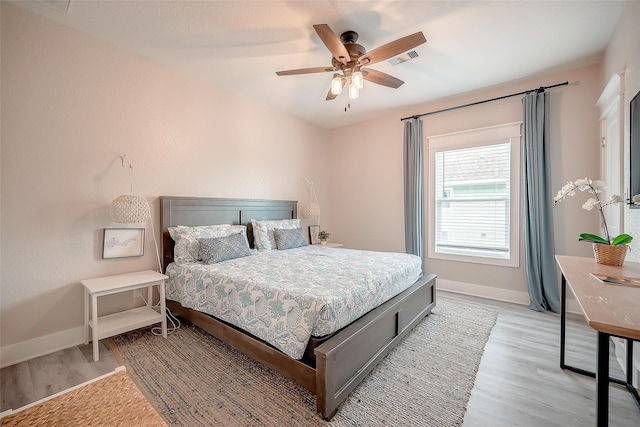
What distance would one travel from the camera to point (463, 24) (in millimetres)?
2342

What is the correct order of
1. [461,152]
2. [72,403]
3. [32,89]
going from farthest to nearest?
[461,152] → [32,89] → [72,403]

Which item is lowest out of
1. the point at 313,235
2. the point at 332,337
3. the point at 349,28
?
the point at 332,337

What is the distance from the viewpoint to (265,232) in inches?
145

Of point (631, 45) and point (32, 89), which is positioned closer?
point (631, 45)

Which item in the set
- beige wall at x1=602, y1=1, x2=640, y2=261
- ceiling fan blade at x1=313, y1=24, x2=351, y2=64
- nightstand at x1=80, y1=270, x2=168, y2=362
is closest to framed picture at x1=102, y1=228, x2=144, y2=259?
nightstand at x1=80, y1=270, x2=168, y2=362

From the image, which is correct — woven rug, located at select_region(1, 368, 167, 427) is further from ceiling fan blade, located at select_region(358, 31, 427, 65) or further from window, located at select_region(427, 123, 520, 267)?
window, located at select_region(427, 123, 520, 267)

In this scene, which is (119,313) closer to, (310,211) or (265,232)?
(265,232)

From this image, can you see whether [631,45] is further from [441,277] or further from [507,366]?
[441,277]

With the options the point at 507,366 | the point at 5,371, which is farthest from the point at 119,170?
the point at 507,366

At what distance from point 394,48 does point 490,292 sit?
3374mm

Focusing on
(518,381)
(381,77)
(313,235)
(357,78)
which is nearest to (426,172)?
(381,77)

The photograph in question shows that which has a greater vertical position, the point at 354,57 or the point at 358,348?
the point at 354,57

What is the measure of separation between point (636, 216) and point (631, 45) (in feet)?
4.32

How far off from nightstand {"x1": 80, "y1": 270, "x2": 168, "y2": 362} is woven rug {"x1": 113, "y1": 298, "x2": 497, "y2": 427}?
0.20 m
